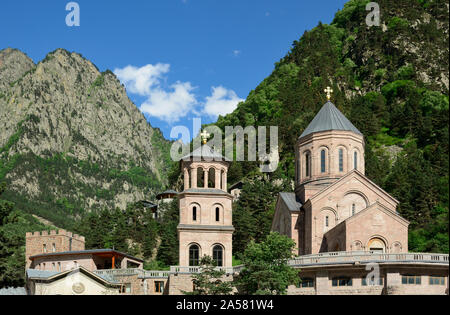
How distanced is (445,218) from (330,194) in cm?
3295

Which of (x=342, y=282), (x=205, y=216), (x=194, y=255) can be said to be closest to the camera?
(x=342, y=282)

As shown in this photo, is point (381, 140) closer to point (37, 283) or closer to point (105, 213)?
point (105, 213)

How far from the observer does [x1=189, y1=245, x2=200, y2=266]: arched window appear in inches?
1835

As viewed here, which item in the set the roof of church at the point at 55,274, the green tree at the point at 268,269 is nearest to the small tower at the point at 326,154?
the green tree at the point at 268,269

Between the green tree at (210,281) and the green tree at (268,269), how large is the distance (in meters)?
1.19

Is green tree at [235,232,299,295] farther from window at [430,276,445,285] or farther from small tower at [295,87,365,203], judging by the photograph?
small tower at [295,87,365,203]

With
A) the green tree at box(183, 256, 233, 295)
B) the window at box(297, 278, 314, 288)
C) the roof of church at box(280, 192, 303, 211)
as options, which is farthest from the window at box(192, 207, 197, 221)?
the window at box(297, 278, 314, 288)

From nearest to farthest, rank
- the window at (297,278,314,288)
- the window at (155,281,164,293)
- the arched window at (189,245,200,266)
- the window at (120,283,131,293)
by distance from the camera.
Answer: the window at (297,278,314,288) < the window at (120,283,131,293) < the window at (155,281,164,293) < the arched window at (189,245,200,266)

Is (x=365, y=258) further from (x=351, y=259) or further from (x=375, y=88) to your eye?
(x=375, y=88)

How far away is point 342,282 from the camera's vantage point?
4106 cm

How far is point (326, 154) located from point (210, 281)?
50.0ft

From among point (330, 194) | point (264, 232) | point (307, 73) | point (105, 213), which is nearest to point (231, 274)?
point (330, 194)

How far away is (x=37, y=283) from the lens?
135ft

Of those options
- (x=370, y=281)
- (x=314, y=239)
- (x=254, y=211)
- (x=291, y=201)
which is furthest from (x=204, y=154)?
(x=254, y=211)
